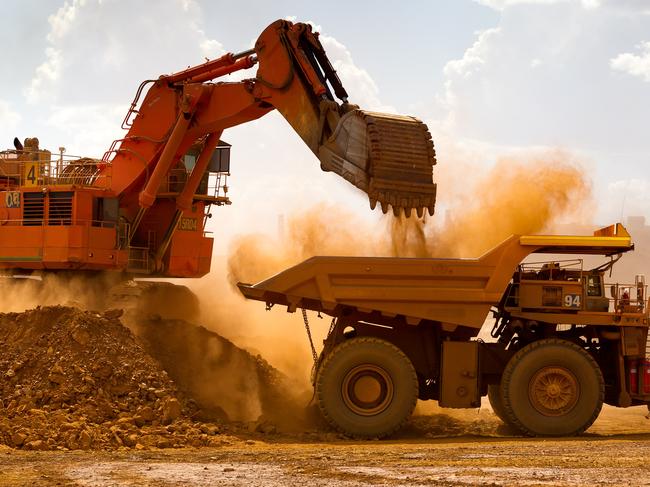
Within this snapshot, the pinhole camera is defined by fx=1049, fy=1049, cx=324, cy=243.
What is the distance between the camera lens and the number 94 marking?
1508cm

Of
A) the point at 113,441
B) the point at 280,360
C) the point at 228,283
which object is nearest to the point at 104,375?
the point at 113,441

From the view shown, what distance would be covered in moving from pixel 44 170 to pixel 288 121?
587cm

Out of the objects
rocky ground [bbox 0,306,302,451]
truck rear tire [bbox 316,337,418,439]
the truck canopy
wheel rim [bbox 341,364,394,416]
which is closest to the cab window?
the truck canopy

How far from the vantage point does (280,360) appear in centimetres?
1980

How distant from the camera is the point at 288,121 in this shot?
57.0 ft

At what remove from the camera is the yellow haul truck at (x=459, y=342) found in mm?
14648

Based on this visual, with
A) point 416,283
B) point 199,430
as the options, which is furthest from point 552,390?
point 199,430

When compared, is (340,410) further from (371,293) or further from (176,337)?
(176,337)

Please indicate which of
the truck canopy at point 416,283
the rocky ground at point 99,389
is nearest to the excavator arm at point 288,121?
the truck canopy at point 416,283

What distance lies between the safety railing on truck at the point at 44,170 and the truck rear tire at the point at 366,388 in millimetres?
7797

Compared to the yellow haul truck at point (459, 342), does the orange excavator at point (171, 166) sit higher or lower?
higher

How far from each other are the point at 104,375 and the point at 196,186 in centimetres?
650

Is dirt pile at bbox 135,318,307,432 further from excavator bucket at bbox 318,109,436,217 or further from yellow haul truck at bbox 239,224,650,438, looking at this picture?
excavator bucket at bbox 318,109,436,217

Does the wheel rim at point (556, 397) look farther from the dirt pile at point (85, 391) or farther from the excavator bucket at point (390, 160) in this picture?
the dirt pile at point (85, 391)
